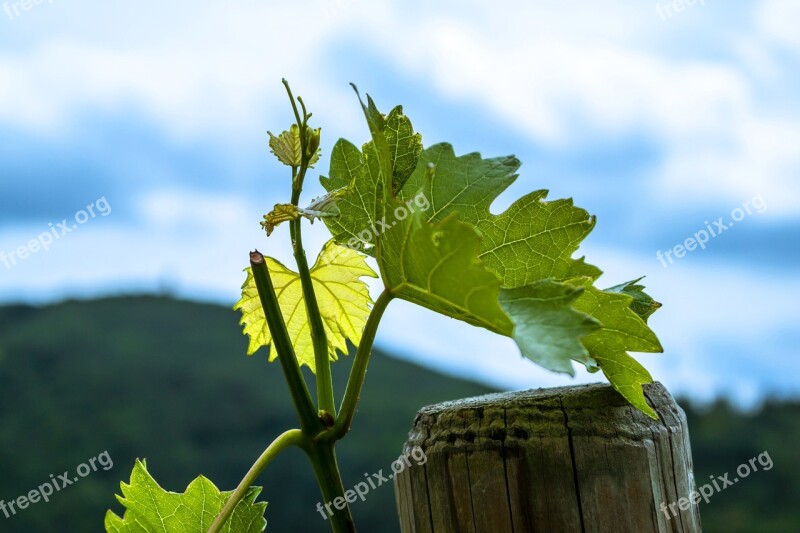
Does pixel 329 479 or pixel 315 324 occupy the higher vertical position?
pixel 315 324

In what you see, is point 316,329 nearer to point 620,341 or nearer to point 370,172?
point 370,172

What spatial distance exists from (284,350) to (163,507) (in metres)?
0.35

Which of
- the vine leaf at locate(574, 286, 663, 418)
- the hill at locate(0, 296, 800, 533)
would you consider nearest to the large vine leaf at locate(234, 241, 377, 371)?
the vine leaf at locate(574, 286, 663, 418)

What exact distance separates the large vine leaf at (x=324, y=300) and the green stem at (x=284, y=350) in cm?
15

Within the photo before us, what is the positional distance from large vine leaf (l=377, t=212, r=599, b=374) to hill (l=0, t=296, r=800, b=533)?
894 centimetres

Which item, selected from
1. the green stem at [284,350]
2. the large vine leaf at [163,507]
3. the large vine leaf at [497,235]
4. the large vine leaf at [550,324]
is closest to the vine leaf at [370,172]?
the large vine leaf at [497,235]

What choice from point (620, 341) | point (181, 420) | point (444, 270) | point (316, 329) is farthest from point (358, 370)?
point (181, 420)

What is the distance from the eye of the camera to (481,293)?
783mm

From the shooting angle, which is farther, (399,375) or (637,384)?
(399,375)

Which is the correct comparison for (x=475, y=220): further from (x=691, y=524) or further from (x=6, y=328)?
(x=6, y=328)

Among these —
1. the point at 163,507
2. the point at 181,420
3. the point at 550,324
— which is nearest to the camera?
the point at 550,324

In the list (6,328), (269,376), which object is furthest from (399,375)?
(6,328)

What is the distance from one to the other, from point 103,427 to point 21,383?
166cm

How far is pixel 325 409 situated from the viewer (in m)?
0.97
